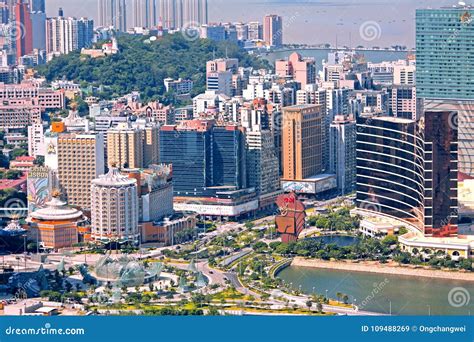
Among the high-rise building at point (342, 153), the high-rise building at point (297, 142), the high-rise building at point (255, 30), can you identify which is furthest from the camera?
the high-rise building at point (255, 30)

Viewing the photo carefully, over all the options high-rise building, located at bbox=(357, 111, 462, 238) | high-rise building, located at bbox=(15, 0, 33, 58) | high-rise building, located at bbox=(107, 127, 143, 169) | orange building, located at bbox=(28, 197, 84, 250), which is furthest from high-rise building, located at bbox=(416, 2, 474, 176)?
high-rise building, located at bbox=(15, 0, 33, 58)

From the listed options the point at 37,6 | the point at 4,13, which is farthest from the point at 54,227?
the point at 37,6

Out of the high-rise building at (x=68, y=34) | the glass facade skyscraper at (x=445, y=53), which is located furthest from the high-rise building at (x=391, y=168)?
the high-rise building at (x=68, y=34)

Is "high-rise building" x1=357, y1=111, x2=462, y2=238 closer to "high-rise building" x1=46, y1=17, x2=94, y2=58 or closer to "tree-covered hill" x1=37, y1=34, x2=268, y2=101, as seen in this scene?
"tree-covered hill" x1=37, y1=34, x2=268, y2=101

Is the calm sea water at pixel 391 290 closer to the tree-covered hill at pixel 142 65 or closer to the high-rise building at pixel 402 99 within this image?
the high-rise building at pixel 402 99

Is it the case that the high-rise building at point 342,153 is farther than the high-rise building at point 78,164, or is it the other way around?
the high-rise building at point 342,153

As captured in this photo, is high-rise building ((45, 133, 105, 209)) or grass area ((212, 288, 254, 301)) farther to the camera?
high-rise building ((45, 133, 105, 209))
